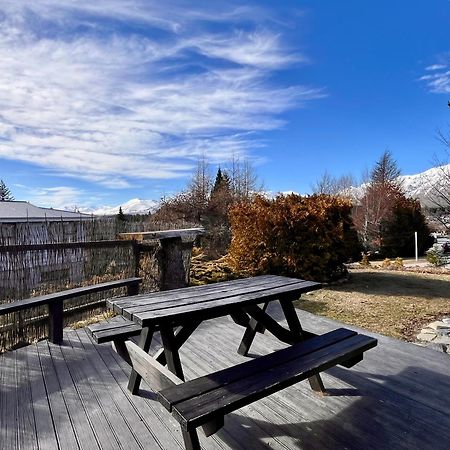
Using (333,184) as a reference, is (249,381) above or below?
below

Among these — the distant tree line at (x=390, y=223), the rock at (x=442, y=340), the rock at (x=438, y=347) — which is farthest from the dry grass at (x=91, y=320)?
the distant tree line at (x=390, y=223)

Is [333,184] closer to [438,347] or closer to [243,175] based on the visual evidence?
[243,175]

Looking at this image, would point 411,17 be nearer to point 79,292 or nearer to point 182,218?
point 79,292

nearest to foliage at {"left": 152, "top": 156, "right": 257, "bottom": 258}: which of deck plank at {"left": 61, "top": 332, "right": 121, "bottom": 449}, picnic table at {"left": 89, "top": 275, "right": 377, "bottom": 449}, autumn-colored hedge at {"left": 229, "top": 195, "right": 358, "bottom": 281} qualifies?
autumn-colored hedge at {"left": 229, "top": 195, "right": 358, "bottom": 281}

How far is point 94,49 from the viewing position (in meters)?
5.01

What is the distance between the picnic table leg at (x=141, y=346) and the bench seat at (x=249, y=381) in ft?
2.45

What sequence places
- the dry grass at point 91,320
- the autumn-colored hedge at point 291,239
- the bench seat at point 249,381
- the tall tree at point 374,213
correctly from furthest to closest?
the tall tree at point 374,213
the autumn-colored hedge at point 291,239
the dry grass at point 91,320
the bench seat at point 249,381

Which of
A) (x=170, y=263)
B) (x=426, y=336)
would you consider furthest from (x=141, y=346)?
(x=426, y=336)

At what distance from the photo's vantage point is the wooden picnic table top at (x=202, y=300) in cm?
186

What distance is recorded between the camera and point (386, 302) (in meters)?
5.61

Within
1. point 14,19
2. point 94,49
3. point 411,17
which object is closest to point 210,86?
point 94,49

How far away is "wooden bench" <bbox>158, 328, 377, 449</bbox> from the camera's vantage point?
4.48 feet

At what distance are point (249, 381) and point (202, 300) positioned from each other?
2.29 feet

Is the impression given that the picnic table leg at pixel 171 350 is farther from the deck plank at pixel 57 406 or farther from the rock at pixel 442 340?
the rock at pixel 442 340
